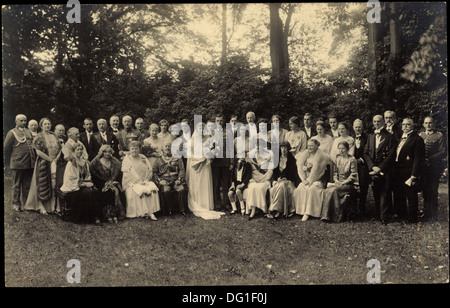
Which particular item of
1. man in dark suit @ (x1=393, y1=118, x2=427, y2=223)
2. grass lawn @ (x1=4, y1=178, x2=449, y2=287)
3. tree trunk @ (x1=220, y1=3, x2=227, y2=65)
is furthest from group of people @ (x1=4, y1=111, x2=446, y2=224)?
tree trunk @ (x1=220, y1=3, x2=227, y2=65)

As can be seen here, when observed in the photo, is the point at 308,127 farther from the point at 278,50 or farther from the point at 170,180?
the point at 170,180

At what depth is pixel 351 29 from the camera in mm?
5047

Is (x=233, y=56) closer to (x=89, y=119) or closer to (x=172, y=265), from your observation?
(x=89, y=119)

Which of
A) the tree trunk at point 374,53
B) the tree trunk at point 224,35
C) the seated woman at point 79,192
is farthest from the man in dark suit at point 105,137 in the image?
the tree trunk at point 374,53

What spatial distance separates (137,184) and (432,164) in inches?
176

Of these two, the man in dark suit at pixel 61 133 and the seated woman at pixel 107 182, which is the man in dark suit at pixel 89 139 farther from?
the man in dark suit at pixel 61 133

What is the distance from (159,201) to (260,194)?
61.5 inches

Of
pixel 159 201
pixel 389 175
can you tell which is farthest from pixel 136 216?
pixel 389 175

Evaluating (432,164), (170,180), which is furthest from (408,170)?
(170,180)

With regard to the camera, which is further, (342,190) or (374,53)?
(374,53)

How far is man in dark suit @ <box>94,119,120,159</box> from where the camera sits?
502 centimetres

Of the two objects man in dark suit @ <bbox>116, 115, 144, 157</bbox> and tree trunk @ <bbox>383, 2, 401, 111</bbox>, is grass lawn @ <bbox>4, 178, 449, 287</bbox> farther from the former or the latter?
tree trunk @ <bbox>383, 2, 401, 111</bbox>

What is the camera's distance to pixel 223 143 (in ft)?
16.6

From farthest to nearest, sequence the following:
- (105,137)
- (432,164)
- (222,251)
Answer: (105,137), (432,164), (222,251)
